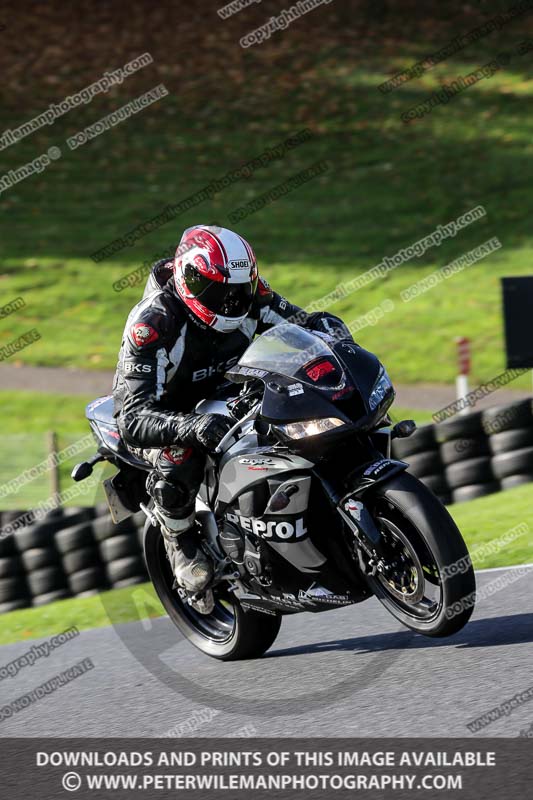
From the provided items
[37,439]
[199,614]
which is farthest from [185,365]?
[37,439]

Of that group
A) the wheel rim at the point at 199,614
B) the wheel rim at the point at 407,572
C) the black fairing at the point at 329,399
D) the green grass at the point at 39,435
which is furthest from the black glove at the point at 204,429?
the green grass at the point at 39,435

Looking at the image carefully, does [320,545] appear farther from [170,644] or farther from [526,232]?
[526,232]

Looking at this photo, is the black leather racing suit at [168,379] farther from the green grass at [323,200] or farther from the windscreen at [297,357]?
the green grass at [323,200]

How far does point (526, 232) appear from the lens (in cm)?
1942

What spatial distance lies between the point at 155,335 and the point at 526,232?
48.7ft

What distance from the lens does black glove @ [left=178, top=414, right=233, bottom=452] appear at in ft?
17.0

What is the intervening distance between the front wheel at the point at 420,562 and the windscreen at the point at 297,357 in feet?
1.75

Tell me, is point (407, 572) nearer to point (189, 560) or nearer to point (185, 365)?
point (189, 560)

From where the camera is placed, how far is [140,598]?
26.9ft

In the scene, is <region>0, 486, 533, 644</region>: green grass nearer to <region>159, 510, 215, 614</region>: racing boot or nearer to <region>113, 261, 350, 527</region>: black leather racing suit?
<region>159, 510, 215, 614</region>: racing boot

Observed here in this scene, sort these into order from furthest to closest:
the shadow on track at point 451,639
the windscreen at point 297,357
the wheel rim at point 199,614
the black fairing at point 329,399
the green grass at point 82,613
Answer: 1. the green grass at point 82,613
2. the wheel rim at point 199,614
3. the shadow on track at point 451,639
4. the windscreen at point 297,357
5. the black fairing at point 329,399

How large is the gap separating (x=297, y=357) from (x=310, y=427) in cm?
36

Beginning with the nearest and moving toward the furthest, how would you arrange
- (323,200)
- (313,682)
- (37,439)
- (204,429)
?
(204,429), (313,682), (37,439), (323,200)

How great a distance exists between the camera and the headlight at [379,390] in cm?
500
